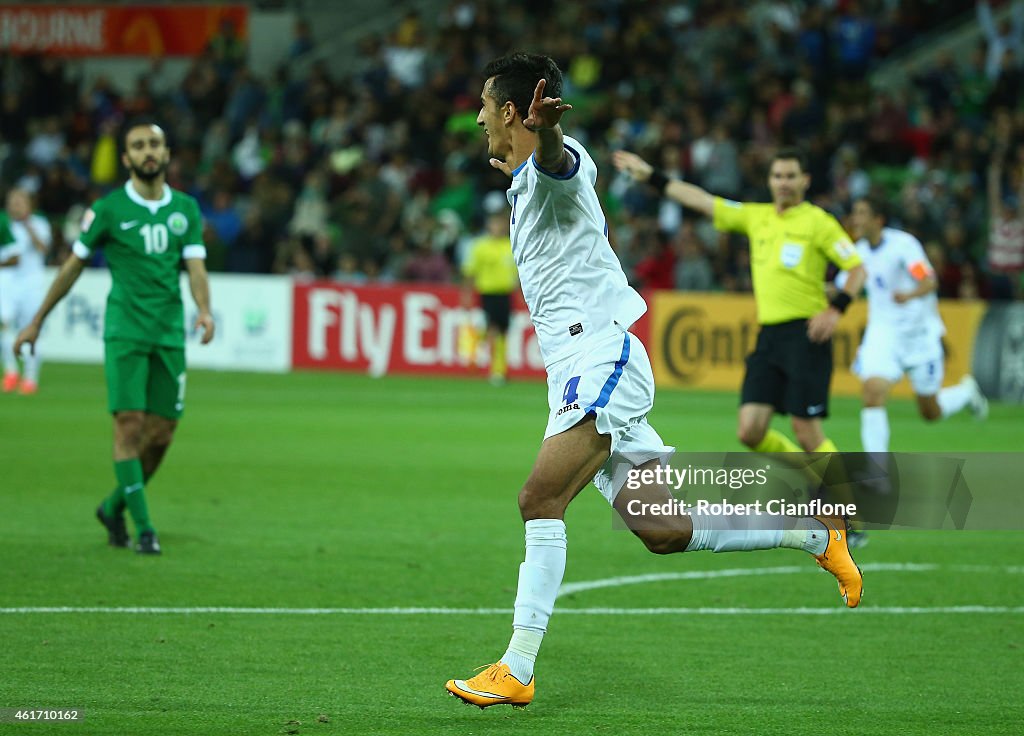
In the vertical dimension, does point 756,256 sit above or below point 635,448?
above

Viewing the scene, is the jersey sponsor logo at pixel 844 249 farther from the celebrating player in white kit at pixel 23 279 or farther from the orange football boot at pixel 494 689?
the celebrating player in white kit at pixel 23 279

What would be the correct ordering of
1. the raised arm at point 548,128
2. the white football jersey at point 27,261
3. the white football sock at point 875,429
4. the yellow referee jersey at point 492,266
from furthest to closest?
the yellow referee jersey at point 492,266 → the white football jersey at point 27,261 → the white football sock at point 875,429 → the raised arm at point 548,128

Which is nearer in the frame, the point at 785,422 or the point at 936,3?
the point at 785,422

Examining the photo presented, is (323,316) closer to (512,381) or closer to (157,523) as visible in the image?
(512,381)

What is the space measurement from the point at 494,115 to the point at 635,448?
52.1 inches

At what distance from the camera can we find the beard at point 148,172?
352 inches

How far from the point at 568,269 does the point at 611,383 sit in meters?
0.44

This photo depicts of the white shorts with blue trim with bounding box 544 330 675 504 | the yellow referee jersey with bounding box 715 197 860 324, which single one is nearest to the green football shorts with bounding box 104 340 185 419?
the yellow referee jersey with bounding box 715 197 860 324

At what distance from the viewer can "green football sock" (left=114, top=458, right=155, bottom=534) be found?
873cm

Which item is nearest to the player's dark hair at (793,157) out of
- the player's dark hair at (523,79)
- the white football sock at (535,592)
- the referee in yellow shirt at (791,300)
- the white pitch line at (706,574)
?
the referee in yellow shirt at (791,300)

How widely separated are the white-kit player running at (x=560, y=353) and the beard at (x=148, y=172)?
12.3ft

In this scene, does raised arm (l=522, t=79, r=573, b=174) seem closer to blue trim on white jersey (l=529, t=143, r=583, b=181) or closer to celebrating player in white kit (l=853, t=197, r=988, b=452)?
blue trim on white jersey (l=529, t=143, r=583, b=181)

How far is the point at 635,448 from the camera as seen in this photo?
584cm

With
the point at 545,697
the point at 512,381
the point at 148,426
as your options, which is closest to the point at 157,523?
the point at 148,426
